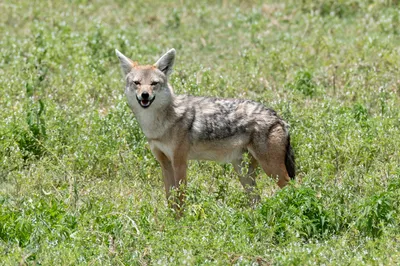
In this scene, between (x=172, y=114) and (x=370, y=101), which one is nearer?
(x=172, y=114)

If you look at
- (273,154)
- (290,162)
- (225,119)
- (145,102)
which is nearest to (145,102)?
(145,102)

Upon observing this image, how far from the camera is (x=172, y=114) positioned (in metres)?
9.63

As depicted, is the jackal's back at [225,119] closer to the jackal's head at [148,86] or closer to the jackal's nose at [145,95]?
the jackal's head at [148,86]

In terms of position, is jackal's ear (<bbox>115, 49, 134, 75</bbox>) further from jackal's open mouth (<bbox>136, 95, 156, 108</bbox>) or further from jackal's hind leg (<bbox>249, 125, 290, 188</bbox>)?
jackal's hind leg (<bbox>249, 125, 290, 188</bbox>)

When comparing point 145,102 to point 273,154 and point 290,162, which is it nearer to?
point 273,154

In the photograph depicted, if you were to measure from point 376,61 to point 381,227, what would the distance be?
6.81m

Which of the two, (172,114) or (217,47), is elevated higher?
(172,114)

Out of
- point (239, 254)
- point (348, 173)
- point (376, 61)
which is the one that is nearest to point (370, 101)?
point (376, 61)

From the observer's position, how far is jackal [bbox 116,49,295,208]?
31.1ft

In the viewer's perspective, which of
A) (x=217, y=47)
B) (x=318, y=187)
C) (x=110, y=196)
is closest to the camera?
(x=318, y=187)

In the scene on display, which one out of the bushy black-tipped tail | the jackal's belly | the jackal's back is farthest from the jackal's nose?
the bushy black-tipped tail

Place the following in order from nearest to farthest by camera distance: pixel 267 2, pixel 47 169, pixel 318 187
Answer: pixel 318 187 < pixel 47 169 < pixel 267 2

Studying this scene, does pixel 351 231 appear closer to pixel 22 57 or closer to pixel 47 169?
pixel 47 169

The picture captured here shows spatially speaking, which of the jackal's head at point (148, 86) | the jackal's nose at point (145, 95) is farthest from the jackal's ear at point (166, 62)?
the jackal's nose at point (145, 95)
